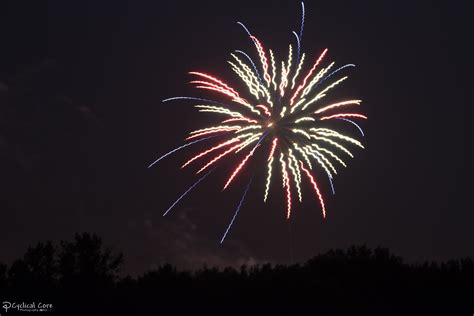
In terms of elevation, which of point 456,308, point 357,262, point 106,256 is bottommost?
point 456,308

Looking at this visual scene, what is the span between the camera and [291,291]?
91.3 ft

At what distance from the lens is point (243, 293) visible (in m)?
28.2

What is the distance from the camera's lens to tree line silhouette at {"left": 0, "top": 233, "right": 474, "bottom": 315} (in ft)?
88.6

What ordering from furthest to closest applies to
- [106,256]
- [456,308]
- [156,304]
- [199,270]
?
[106,256] < [199,270] < [156,304] < [456,308]

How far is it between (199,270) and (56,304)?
7.10 m

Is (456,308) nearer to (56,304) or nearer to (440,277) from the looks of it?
(440,277)

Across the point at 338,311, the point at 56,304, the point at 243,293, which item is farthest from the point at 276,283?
the point at 56,304

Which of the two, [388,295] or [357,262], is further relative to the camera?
[357,262]

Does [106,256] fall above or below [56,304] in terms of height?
above

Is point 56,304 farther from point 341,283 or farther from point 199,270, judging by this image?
point 341,283

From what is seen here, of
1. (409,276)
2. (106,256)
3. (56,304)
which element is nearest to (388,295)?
(409,276)

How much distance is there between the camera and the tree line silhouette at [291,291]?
1063 inches

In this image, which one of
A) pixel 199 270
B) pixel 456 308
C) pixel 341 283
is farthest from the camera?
pixel 199 270

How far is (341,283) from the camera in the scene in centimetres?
3006
